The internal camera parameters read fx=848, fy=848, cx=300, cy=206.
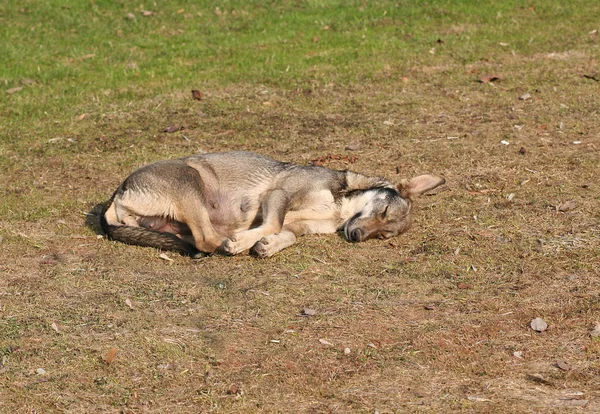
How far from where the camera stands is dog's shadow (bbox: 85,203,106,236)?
8328mm

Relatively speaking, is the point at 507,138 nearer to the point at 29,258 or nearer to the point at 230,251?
the point at 230,251

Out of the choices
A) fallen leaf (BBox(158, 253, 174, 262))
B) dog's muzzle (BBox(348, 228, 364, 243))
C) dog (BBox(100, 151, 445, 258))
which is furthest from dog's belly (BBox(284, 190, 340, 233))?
fallen leaf (BBox(158, 253, 174, 262))

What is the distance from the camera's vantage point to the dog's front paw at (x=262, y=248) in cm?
755

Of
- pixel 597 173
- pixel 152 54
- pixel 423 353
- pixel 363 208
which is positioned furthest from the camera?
pixel 152 54

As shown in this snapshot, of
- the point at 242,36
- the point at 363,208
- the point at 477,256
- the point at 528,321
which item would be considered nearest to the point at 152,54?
the point at 242,36

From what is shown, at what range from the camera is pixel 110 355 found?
18.8ft

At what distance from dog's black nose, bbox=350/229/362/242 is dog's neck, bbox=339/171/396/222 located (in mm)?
355

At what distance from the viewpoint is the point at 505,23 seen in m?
16.3

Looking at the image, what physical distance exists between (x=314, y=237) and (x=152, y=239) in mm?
1595

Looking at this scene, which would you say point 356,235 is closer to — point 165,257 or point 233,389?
point 165,257

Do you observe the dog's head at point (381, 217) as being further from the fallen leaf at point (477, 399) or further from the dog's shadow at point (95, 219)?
the fallen leaf at point (477, 399)

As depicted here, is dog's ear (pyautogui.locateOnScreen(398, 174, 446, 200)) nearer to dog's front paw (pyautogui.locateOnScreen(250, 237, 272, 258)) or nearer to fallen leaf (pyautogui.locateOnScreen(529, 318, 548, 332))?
dog's front paw (pyautogui.locateOnScreen(250, 237, 272, 258))

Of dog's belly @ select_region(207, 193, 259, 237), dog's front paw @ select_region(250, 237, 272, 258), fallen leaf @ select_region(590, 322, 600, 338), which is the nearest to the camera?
fallen leaf @ select_region(590, 322, 600, 338)

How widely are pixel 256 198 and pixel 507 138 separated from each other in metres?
3.99
